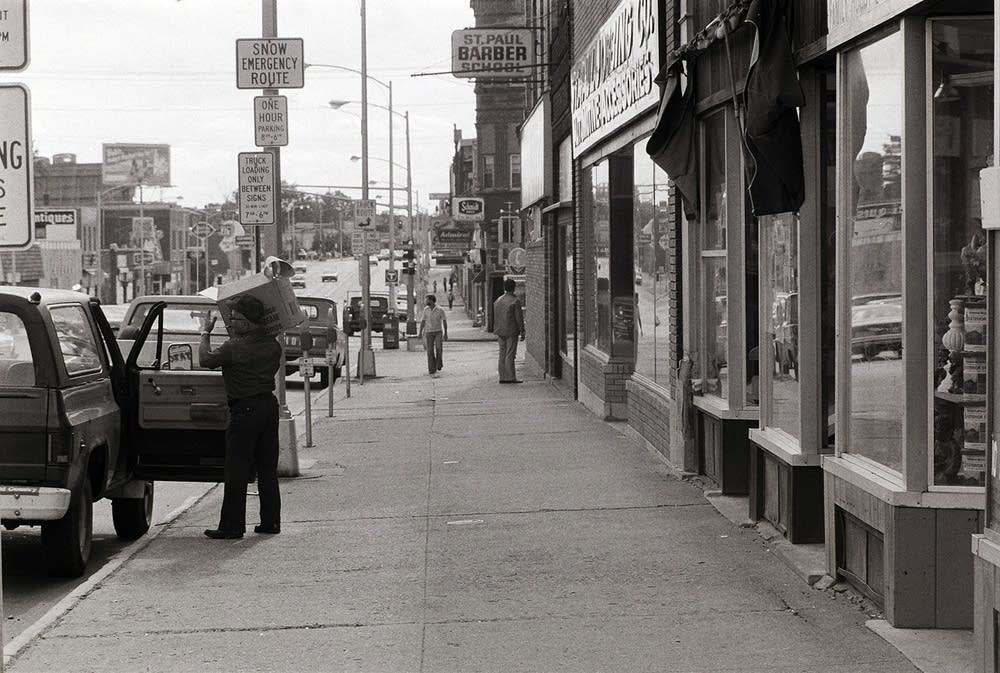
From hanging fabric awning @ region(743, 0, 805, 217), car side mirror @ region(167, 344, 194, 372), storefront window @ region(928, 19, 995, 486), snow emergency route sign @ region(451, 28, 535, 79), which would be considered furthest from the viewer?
snow emergency route sign @ region(451, 28, 535, 79)

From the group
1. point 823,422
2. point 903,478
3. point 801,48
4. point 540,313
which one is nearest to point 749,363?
point 823,422

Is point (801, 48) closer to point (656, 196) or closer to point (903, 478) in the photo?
point (903, 478)

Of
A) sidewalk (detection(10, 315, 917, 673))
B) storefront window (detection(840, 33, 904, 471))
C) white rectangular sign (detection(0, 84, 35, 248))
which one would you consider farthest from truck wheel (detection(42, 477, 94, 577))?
storefront window (detection(840, 33, 904, 471))

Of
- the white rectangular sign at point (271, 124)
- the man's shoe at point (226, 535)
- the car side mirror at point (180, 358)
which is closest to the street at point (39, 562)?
the man's shoe at point (226, 535)

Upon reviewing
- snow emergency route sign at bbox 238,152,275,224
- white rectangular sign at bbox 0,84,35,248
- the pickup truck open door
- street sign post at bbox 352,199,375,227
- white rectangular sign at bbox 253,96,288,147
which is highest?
street sign post at bbox 352,199,375,227

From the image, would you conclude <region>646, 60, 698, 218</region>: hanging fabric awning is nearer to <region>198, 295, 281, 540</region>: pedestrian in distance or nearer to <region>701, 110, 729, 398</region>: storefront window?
<region>701, 110, 729, 398</region>: storefront window

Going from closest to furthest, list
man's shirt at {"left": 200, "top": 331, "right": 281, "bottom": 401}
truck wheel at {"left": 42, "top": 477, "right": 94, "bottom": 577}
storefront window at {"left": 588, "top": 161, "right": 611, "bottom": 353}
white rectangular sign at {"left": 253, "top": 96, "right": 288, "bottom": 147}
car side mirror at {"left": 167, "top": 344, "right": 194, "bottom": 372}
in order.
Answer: truck wheel at {"left": 42, "top": 477, "right": 94, "bottom": 577} < man's shirt at {"left": 200, "top": 331, "right": 281, "bottom": 401} < car side mirror at {"left": 167, "top": 344, "right": 194, "bottom": 372} < white rectangular sign at {"left": 253, "top": 96, "right": 288, "bottom": 147} < storefront window at {"left": 588, "top": 161, "right": 611, "bottom": 353}

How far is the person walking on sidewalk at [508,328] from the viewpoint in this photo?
2611 centimetres

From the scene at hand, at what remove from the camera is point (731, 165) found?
34.6 ft

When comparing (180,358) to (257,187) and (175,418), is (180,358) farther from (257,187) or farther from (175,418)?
(257,187)

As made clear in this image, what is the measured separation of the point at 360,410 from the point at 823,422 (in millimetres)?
14136

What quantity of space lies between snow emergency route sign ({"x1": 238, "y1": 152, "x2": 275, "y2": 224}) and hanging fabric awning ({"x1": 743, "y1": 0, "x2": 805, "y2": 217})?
7116 millimetres

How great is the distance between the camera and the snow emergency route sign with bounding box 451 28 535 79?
2411 cm

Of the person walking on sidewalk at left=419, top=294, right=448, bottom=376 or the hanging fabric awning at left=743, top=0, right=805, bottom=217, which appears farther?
the person walking on sidewalk at left=419, top=294, right=448, bottom=376
